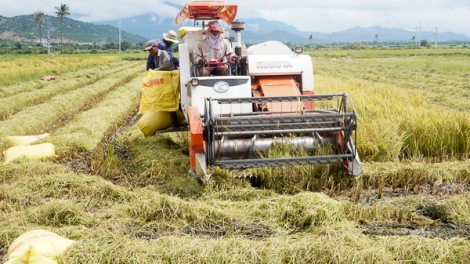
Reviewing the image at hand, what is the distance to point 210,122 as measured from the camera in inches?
180

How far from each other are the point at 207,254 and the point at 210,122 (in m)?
1.89

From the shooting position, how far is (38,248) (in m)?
2.86

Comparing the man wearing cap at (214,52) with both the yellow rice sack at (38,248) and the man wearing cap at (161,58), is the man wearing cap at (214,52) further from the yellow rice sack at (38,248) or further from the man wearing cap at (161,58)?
the yellow rice sack at (38,248)

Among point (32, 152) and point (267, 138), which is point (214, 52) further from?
point (32, 152)

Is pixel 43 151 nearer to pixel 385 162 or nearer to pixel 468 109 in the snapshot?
pixel 385 162

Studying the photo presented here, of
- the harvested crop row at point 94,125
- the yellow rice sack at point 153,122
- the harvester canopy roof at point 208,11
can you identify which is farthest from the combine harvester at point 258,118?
the harvested crop row at point 94,125

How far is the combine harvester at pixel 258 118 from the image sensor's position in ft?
15.0

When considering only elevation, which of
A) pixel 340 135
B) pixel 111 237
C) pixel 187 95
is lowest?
pixel 111 237

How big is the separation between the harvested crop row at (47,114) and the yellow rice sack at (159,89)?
317 centimetres

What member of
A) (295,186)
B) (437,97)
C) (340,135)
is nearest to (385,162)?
(340,135)

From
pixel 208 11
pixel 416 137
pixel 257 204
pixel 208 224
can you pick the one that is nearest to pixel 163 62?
pixel 208 11

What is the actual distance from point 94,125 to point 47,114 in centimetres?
222

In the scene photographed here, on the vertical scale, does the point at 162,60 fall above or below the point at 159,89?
above

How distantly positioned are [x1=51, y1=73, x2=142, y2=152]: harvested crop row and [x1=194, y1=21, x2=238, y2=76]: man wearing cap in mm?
2485
